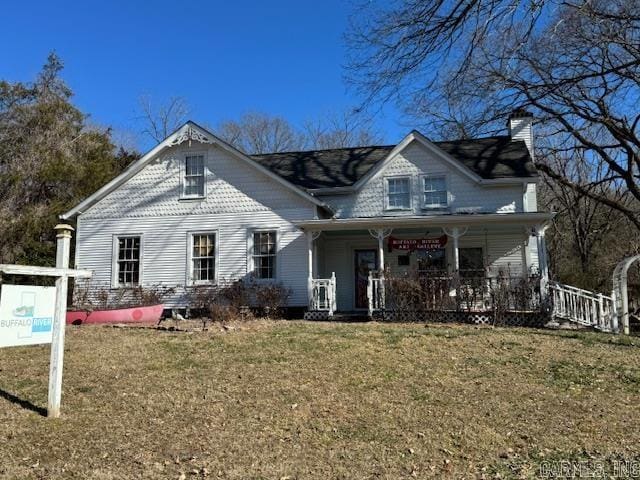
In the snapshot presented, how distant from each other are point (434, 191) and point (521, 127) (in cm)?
556

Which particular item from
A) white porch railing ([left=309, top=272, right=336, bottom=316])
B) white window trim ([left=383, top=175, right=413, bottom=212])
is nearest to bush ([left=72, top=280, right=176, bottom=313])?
white porch railing ([left=309, top=272, right=336, bottom=316])

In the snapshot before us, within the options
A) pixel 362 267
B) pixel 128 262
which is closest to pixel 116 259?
Answer: pixel 128 262

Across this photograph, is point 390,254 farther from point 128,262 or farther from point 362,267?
point 128,262

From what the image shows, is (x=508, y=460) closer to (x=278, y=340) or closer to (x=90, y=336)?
(x=278, y=340)

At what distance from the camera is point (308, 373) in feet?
26.5

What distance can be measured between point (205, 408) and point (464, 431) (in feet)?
10.0

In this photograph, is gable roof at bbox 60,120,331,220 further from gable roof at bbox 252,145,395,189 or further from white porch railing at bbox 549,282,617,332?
white porch railing at bbox 549,282,617,332

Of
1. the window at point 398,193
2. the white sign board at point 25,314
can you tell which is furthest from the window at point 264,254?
the white sign board at point 25,314

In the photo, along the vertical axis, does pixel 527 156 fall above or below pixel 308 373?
above

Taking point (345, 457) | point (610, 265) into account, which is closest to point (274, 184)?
point (345, 457)

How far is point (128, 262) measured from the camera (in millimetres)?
18094

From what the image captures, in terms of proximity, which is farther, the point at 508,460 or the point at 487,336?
the point at 487,336

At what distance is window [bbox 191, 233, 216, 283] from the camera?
57.6 feet

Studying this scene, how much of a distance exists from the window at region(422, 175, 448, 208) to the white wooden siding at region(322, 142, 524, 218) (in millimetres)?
171
